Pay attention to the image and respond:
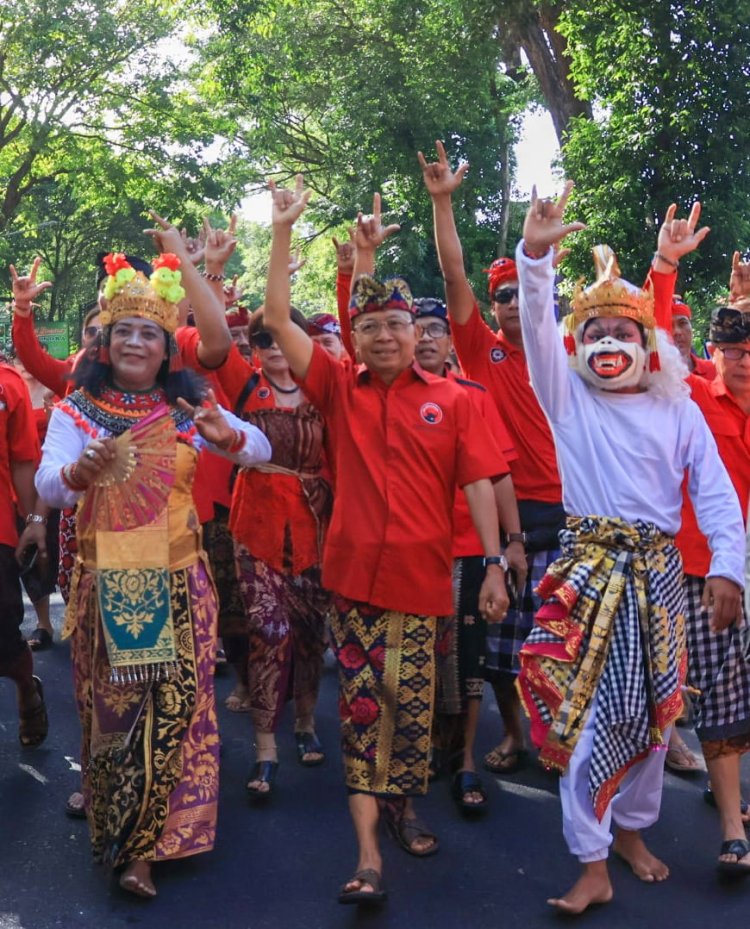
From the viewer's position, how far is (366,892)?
4.30 meters

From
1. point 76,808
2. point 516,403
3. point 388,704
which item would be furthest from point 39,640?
point 388,704

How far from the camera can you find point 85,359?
485 centimetres

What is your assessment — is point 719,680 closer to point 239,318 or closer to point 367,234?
point 367,234

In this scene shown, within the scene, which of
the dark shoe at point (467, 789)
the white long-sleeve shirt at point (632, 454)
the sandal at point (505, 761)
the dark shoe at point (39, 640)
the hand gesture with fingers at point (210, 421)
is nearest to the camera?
the white long-sleeve shirt at point (632, 454)

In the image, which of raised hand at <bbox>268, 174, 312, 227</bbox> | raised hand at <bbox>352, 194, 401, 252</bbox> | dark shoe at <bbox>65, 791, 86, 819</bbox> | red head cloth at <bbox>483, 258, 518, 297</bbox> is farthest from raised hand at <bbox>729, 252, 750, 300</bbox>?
dark shoe at <bbox>65, 791, 86, 819</bbox>

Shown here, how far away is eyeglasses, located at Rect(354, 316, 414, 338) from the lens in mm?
4723

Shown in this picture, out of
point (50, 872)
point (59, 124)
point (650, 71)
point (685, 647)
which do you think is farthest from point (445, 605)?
point (59, 124)

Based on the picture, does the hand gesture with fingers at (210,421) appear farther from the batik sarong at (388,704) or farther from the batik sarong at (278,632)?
the batik sarong at (278,632)

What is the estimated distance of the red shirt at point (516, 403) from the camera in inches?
231

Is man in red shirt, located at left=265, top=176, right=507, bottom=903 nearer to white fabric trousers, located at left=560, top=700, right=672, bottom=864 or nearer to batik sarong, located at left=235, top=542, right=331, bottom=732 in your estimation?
white fabric trousers, located at left=560, top=700, right=672, bottom=864

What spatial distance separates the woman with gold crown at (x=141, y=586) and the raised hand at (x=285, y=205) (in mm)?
472

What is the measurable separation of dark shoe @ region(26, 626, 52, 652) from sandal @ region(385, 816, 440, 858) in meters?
3.93

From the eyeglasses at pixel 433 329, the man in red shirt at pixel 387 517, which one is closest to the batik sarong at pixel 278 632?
the man in red shirt at pixel 387 517

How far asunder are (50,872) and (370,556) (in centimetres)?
168
